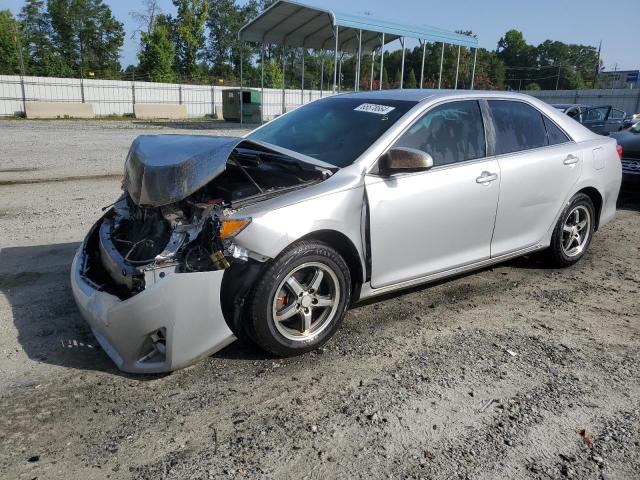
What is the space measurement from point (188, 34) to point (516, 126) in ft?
179

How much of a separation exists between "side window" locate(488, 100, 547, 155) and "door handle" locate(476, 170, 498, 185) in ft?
0.88

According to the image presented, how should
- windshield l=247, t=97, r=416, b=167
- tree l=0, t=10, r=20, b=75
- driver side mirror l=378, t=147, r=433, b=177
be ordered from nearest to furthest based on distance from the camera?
1. driver side mirror l=378, t=147, r=433, b=177
2. windshield l=247, t=97, r=416, b=167
3. tree l=0, t=10, r=20, b=75

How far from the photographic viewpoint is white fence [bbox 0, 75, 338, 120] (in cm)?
3183

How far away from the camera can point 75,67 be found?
58281mm

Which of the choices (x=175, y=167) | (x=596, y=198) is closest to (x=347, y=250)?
(x=175, y=167)

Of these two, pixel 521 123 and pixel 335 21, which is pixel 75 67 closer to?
pixel 335 21

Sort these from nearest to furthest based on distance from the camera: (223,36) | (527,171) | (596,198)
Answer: (527,171), (596,198), (223,36)

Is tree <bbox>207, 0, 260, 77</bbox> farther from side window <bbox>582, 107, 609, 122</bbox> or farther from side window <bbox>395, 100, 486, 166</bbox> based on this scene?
side window <bbox>395, 100, 486, 166</bbox>

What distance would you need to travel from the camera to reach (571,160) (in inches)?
193

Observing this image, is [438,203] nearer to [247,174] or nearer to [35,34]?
[247,174]

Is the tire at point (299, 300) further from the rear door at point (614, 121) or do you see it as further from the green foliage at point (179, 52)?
the green foliage at point (179, 52)

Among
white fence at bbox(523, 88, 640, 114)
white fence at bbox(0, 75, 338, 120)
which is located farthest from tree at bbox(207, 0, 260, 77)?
white fence at bbox(523, 88, 640, 114)

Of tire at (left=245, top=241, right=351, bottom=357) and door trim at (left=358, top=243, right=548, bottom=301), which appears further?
door trim at (left=358, top=243, right=548, bottom=301)

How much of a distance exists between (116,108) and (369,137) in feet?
118
